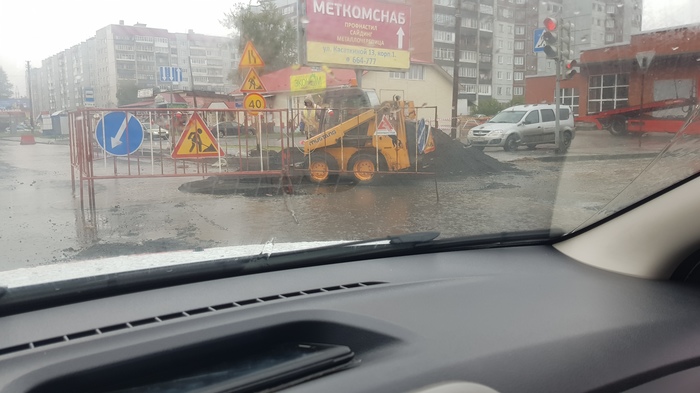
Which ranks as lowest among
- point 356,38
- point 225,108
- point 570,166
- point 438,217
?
point 438,217

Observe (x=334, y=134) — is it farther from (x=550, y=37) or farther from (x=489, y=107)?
(x=550, y=37)

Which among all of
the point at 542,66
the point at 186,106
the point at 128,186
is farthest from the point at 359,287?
the point at 128,186

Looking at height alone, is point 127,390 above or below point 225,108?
below

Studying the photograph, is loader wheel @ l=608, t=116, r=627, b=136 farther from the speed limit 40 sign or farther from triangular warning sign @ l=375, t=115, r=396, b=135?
triangular warning sign @ l=375, t=115, r=396, b=135

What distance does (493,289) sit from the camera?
8.48ft

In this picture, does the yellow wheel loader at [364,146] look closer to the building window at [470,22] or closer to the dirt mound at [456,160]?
the dirt mound at [456,160]

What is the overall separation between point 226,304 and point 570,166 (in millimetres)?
4516

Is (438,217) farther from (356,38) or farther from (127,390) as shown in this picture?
(127,390)

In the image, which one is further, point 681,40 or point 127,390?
point 681,40

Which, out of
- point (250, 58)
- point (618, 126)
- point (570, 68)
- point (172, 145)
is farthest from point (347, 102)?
point (570, 68)

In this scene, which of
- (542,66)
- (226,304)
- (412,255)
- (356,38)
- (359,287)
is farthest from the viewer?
(356,38)

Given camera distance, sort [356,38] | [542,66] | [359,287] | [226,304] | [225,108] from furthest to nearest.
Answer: [225,108]
[356,38]
[542,66]
[359,287]
[226,304]

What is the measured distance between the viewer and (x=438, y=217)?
612 cm

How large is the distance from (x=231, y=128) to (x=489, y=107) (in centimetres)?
333
